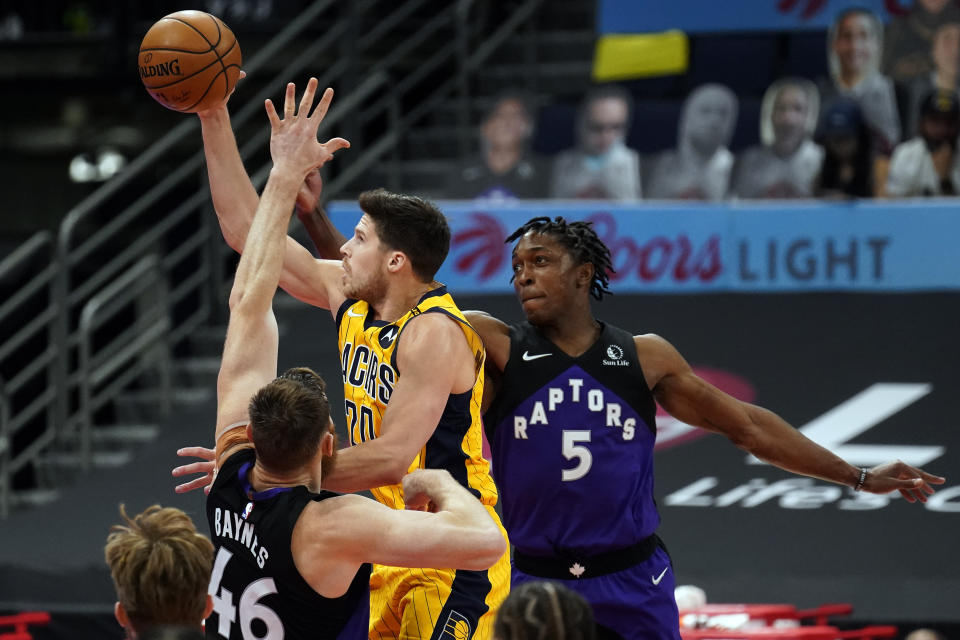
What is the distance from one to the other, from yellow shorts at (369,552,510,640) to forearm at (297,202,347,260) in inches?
50.9

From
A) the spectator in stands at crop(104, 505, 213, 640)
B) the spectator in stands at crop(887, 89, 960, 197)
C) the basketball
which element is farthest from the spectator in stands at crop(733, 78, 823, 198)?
the spectator in stands at crop(104, 505, 213, 640)

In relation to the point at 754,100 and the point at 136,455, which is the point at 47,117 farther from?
the point at 754,100

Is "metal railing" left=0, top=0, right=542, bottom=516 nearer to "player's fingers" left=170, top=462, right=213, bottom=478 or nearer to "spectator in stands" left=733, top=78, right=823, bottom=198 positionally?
"spectator in stands" left=733, top=78, right=823, bottom=198

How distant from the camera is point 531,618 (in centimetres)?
268

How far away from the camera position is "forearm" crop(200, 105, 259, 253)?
15.4ft

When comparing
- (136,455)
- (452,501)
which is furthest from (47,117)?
(452,501)

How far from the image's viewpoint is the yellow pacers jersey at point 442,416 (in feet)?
13.9

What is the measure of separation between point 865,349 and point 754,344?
694 mm

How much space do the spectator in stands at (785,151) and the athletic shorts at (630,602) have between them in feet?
18.1

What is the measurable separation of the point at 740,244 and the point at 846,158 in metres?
0.90

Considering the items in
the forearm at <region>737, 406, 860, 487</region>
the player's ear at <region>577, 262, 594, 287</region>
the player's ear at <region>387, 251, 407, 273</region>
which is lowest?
the forearm at <region>737, 406, 860, 487</region>

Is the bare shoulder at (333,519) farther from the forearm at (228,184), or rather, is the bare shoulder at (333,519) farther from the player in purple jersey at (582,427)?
the forearm at (228,184)

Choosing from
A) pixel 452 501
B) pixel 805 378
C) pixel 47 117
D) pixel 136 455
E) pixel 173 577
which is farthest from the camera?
pixel 47 117

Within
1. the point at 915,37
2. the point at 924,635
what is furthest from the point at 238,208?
the point at 915,37
